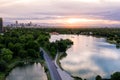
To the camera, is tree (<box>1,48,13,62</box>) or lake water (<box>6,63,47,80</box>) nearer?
lake water (<box>6,63,47,80</box>)

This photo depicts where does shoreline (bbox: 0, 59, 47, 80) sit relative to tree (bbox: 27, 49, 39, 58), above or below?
below

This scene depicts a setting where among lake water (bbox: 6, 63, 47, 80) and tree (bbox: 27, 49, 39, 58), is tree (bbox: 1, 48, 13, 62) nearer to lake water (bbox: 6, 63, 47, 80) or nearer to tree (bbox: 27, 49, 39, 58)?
lake water (bbox: 6, 63, 47, 80)

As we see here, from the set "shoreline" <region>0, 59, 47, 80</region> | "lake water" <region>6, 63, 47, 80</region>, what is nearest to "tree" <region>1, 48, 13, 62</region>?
"shoreline" <region>0, 59, 47, 80</region>

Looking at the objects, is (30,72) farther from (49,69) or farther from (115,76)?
(115,76)

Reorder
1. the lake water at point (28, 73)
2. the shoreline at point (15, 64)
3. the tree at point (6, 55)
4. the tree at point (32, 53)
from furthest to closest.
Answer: the tree at point (32, 53), the tree at point (6, 55), the shoreline at point (15, 64), the lake water at point (28, 73)

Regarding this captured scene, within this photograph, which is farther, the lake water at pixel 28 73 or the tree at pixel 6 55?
the tree at pixel 6 55

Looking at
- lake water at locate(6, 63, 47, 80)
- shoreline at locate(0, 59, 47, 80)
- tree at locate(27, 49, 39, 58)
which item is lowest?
lake water at locate(6, 63, 47, 80)

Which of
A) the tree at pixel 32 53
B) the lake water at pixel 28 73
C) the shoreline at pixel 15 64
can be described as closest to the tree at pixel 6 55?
the shoreline at pixel 15 64

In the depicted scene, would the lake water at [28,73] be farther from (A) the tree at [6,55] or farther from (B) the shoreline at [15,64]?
(A) the tree at [6,55]

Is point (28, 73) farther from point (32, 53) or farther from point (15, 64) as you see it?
point (32, 53)
